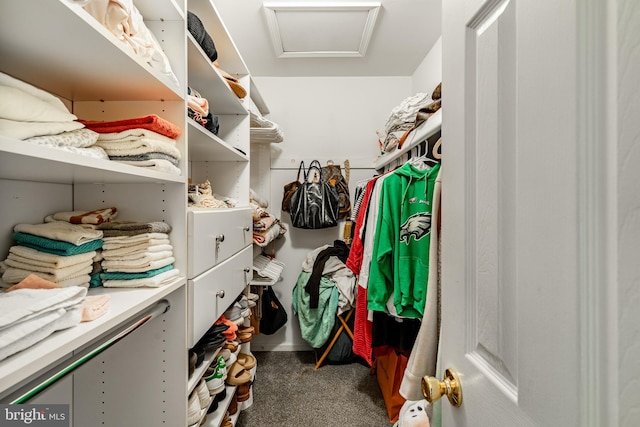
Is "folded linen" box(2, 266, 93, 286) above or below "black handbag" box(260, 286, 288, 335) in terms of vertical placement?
above

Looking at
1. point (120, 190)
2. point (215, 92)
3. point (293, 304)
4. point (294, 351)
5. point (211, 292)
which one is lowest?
point (294, 351)

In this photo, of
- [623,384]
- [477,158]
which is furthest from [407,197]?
[623,384]

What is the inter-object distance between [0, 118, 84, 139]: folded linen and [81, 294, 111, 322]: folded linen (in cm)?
33

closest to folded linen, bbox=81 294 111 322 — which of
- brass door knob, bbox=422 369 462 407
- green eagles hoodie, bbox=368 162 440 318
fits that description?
brass door knob, bbox=422 369 462 407

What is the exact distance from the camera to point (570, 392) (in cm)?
32

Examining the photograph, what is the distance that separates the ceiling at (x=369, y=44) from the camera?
5.29 ft

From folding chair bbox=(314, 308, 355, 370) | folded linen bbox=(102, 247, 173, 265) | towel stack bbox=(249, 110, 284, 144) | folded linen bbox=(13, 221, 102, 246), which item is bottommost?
folding chair bbox=(314, 308, 355, 370)

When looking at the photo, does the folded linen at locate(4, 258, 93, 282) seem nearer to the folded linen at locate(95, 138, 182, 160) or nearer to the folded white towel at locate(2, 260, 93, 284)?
the folded white towel at locate(2, 260, 93, 284)

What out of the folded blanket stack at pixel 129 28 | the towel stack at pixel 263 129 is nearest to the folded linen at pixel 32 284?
the folded blanket stack at pixel 129 28

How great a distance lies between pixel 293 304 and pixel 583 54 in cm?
230

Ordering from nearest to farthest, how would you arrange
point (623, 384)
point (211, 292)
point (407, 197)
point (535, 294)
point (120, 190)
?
point (623, 384) → point (535, 294) → point (120, 190) → point (211, 292) → point (407, 197)

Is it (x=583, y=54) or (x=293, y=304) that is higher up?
(x=583, y=54)

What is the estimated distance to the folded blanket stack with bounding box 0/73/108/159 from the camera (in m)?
0.49

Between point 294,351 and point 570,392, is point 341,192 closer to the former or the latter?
point 294,351
